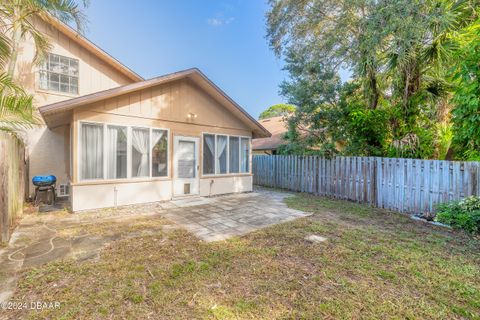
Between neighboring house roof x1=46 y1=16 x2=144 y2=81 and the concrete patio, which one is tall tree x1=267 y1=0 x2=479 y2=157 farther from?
neighboring house roof x1=46 y1=16 x2=144 y2=81

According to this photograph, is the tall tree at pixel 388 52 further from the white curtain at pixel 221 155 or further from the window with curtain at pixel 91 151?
the window with curtain at pixel 91 151

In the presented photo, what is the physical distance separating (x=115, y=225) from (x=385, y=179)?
7925 millimetres

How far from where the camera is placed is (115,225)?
5094 mm

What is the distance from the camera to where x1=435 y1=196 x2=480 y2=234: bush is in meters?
4.77

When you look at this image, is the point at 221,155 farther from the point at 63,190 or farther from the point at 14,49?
the point at 14,49

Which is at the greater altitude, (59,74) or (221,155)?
(59,74)

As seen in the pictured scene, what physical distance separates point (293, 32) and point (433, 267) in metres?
10.0

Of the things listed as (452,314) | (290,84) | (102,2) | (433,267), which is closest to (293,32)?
(290,84)

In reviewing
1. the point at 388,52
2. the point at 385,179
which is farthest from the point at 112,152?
the point at 388,52

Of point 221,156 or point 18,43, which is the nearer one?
point 18,43

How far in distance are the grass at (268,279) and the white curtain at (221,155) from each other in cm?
446

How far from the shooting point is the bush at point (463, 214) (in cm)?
477

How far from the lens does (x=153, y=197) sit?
23.7 feet

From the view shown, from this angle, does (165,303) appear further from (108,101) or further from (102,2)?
(102,2)
